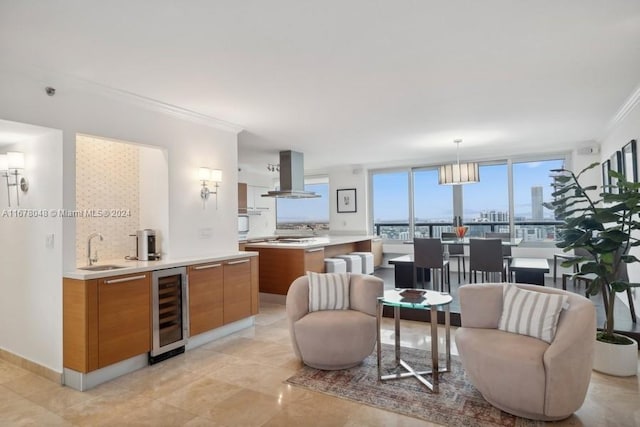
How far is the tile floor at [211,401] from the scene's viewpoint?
2375mm

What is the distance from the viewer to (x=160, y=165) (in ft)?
12.9

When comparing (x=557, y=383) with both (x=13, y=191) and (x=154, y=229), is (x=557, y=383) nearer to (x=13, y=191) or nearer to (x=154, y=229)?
(x=154, y=229)

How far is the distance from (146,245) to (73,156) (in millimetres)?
1090

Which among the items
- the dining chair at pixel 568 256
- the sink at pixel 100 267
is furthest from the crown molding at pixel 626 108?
the sink at pixel 100 267

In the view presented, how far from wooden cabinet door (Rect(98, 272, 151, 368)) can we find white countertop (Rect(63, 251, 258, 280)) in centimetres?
5

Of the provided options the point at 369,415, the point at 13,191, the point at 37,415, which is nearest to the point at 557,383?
the point at 369,415

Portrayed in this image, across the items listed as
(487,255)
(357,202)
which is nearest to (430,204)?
(357,202)

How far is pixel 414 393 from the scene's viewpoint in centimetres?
266

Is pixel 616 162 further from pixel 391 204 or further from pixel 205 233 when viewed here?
pixel 205 233

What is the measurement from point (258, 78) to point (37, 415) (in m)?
2.97

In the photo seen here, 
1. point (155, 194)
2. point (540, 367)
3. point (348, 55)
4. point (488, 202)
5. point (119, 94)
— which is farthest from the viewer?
point (488, 202)

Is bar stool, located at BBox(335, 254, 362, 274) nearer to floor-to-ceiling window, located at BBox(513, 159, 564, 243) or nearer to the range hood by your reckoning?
the range hood

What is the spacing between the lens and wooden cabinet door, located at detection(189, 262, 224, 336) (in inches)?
146

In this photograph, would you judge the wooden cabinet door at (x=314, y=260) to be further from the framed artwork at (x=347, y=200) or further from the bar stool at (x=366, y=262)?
the framed artwork at (x=347, y=200)
